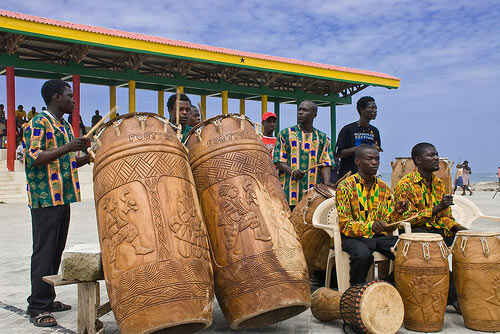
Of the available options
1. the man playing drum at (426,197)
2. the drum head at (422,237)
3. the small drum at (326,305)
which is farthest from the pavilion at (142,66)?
the drum head at (422,237)

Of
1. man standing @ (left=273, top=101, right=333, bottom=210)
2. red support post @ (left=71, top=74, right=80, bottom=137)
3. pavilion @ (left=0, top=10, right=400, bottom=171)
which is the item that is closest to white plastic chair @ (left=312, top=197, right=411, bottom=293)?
man standing @ (left=273, top=101, right=333, bottom=210)

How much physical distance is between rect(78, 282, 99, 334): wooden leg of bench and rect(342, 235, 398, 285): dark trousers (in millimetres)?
1905

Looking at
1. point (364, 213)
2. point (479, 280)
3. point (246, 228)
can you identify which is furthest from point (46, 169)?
point (479, 280)

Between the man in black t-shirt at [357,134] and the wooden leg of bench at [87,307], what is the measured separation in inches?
117

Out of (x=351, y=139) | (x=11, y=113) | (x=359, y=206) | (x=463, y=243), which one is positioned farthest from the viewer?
(x=11, y=113)

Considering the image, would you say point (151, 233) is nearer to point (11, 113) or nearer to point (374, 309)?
point (374, 309)

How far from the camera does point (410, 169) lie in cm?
645

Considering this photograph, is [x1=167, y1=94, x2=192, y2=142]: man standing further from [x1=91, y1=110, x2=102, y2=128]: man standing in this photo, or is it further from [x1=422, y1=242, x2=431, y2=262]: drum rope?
[x1=91, y1=110, x2=102, y2=128]: man standing

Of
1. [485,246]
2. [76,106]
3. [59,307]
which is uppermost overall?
[76,106]

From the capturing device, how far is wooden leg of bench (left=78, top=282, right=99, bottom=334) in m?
3.28

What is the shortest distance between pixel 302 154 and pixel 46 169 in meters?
2.39

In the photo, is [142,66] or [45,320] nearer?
[45,320]

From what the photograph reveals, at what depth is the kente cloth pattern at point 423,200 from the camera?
13.2 feet

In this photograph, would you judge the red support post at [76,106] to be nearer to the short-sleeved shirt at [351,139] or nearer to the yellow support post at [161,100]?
the yellow support post at [161,100]
